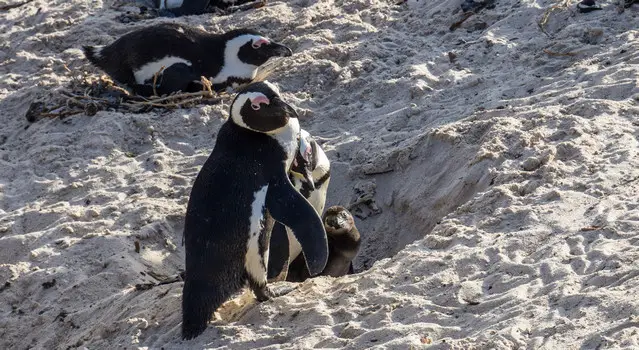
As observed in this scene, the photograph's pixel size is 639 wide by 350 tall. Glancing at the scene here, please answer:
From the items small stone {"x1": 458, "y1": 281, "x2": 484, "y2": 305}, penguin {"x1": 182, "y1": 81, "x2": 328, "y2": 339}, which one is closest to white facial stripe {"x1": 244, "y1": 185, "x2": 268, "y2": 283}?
penguin {"x1": 182, "y1": 81, "x2": 328, "y2": 339}

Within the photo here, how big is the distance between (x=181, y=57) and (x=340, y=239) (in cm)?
216

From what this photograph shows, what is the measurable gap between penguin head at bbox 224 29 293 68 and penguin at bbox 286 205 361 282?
1855 mm

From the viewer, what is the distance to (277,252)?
14.1ft

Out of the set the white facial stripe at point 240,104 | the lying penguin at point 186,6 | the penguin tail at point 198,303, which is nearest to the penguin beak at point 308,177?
the white facial stripe at point 240,104

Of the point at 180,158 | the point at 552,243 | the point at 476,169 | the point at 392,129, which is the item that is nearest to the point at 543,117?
the point at 476,169

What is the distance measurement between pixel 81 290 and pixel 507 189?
1861mm

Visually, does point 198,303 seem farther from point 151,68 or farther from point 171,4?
point 171,4

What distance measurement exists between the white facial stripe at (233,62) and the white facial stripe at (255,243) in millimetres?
2707

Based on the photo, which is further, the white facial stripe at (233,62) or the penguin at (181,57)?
the white facial stripe at (233,62)

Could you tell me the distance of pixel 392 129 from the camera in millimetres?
5473

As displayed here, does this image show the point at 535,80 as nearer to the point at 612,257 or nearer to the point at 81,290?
the point at 612,257

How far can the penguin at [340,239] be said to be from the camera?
15.1ft

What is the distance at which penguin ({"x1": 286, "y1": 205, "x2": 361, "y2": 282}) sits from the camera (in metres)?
4.59

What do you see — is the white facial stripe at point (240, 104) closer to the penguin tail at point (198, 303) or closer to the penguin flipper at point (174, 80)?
the penguin tail at point (198, 303)
